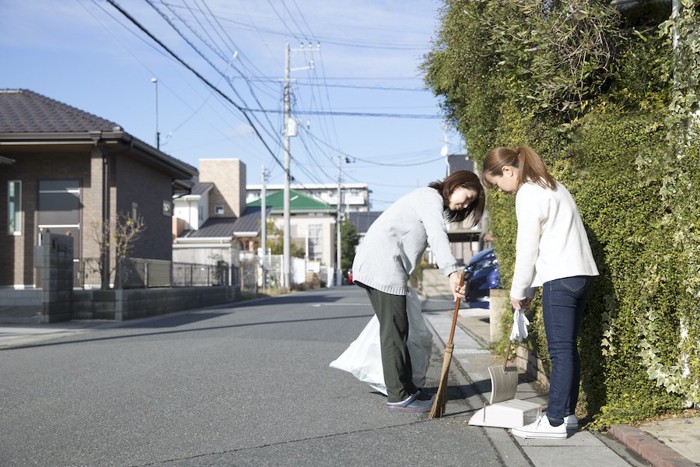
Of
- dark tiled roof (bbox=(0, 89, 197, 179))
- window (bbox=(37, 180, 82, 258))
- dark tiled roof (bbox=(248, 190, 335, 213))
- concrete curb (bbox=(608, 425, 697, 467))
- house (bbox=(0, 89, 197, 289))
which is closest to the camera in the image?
concrete curb (bbox=(608, 425, 697, 467))

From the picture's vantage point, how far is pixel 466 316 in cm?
1528

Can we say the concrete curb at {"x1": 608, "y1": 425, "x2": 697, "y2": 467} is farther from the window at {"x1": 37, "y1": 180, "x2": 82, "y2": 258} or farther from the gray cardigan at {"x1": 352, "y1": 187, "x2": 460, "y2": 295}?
the window at {"x1": 37, "y1": 180, "x2": 82, "y2": 258}

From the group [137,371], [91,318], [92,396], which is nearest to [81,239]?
[91,318]

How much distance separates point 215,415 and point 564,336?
2.36 m

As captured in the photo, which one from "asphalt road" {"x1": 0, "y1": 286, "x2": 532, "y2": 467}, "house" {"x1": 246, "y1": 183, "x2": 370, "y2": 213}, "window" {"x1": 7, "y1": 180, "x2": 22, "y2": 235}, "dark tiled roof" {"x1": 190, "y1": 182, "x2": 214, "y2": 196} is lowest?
"asphalt road" {"x1": 0, "y1": 286, "x2": 532, "y2": 467}

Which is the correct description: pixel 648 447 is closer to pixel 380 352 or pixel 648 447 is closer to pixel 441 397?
pixel 441 397

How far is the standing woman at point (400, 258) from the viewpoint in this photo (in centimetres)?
509

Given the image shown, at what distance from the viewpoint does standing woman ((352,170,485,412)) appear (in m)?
5.09

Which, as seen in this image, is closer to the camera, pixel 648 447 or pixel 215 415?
pixel 648 447

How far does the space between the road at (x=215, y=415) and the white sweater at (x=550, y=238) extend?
40.1 inches

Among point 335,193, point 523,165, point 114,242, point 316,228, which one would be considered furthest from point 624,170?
point 335,193

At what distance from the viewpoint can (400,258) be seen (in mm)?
5195

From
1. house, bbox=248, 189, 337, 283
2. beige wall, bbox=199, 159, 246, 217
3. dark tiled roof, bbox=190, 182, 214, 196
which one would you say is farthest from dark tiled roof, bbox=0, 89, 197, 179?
house, bbox=248, 189, 337, 283

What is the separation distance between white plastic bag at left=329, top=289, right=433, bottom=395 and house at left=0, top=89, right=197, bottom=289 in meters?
14.8
